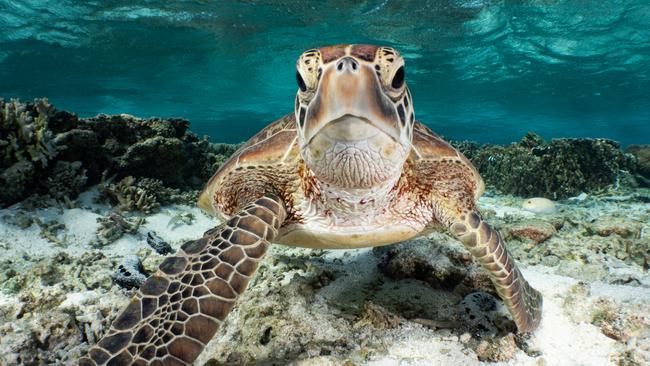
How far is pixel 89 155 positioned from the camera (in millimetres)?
4762

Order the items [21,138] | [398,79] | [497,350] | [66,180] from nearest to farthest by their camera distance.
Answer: [398,79], [497,350], [21,138], [66,180]

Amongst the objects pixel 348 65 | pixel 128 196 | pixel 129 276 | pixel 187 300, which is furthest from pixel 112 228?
pixel 348 65

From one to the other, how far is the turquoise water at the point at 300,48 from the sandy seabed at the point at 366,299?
477 inches

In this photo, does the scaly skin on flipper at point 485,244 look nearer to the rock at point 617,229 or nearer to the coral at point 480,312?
the coral at point 480,312

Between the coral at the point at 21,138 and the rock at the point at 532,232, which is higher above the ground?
the rock at the point at 532,232

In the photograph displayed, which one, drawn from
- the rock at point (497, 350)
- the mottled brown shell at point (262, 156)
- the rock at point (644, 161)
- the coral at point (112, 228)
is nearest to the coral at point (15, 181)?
the coral at point (112, 228)

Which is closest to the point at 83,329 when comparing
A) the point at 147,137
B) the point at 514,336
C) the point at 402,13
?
the point at 514,336

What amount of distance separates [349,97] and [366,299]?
1.58 meters

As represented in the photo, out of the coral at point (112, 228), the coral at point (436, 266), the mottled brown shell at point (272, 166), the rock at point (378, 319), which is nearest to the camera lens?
the rock at point (378, 319)

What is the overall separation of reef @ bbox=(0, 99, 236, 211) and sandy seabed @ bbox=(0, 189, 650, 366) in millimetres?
459

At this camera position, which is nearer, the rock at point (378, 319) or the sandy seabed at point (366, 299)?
the sandy seabed at point (366, 299)

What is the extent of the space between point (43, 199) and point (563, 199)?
923cm

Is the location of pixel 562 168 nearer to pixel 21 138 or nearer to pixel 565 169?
pixel 565 169

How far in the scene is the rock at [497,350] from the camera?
1758mm
